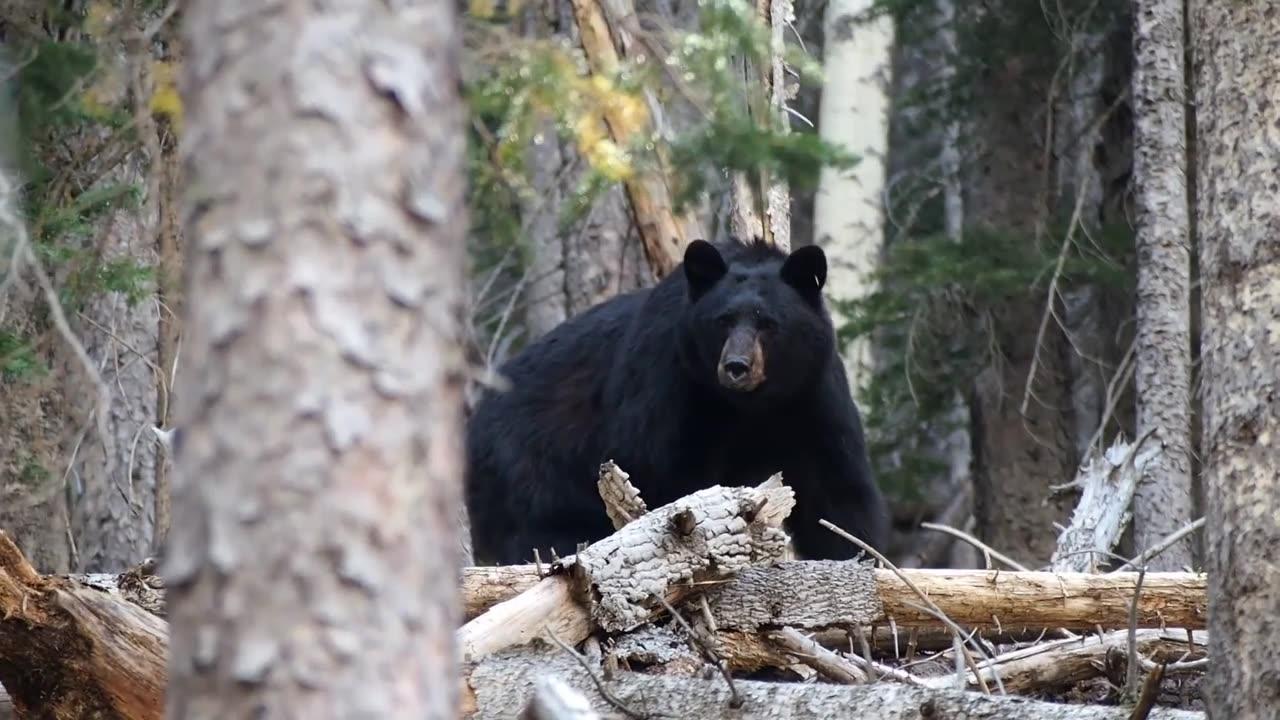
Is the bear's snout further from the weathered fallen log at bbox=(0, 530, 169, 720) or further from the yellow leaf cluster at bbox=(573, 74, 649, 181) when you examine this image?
the weathered fallen log at bbox=(0, 530, 169, 720)

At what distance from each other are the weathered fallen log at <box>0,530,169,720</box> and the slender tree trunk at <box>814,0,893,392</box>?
10.6 metres

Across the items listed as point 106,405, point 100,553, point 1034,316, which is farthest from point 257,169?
point 1034,316

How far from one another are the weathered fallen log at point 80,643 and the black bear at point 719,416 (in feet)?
12.6

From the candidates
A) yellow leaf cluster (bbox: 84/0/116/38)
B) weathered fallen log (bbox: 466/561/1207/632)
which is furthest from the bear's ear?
yellow leaf cluster (bbox: 84/0/116/38)

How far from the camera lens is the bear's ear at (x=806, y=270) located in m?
8.15

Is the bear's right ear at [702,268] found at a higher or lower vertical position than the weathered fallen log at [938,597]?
higher

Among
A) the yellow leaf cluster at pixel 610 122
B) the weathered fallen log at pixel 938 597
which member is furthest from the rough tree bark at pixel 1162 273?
the weathered fallen log at pixel 938 597

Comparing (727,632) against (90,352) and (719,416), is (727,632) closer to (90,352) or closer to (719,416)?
(719,416)

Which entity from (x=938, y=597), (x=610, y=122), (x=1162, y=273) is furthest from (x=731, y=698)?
(x=1162, y=273)

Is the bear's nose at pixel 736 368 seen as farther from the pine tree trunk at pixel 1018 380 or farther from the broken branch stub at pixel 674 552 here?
the pine tree trunk at pixel 1018 380

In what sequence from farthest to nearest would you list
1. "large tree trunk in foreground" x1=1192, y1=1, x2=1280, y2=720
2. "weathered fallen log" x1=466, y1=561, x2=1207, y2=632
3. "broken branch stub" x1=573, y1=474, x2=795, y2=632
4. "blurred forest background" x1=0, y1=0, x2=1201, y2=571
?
1. "blurred forest background" x1=0, y1=0, x2=1201, y2=571
2. "weathered fallen log" x1=466, y1=561, x2=1207, y2=632
3. "broken branch stub" x1=573, y1=474, x2=795, y2=632
4. "large tree trunk in foreground" x1=1192, y1=1, x2=1280, y2=720

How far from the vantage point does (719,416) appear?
27.6ft

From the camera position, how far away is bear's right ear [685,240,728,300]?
8.19 meters

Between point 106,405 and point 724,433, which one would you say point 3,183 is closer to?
point 106,405
